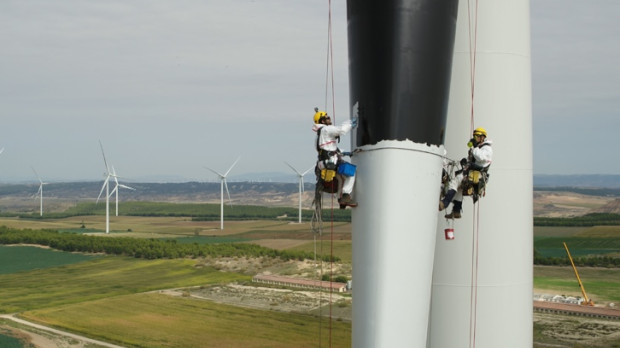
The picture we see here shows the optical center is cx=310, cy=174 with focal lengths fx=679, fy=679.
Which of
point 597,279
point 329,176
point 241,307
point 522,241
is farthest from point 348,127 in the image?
point 597,279

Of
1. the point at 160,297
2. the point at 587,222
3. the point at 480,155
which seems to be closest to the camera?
the point at 480,155

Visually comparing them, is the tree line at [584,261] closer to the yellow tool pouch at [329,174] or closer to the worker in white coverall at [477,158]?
the worker in white coverall at [477,158]

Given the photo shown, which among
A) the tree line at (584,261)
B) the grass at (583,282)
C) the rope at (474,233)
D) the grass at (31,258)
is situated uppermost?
the rope at (474,233)

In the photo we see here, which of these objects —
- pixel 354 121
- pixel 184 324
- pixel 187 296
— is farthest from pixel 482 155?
pixel 187 296

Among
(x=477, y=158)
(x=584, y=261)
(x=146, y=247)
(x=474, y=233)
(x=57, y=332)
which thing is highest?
(x=477, y=158)

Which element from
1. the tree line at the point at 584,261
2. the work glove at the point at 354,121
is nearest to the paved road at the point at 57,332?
the work glove at the point at 354,121

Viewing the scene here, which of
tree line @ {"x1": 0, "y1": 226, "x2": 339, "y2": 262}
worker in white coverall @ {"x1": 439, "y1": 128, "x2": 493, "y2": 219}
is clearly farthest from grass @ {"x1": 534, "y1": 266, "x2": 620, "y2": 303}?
worker in white coverall @ {"x1": 439, "y1": 128, "x2": 493, "y2": 219}

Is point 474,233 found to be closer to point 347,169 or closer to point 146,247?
point 347,169
